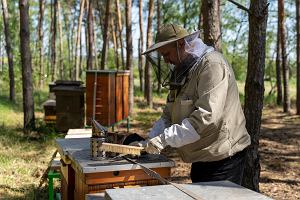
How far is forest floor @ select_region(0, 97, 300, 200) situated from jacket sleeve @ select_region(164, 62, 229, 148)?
50cm

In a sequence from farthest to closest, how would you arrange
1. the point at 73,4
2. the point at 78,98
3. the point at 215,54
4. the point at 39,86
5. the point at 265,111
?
the point at 73,4, the point at 39,86, the point at 265,111, the point at 78,98, the point at 215,54

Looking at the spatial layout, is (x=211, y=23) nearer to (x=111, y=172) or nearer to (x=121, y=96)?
(x=111, y=172)

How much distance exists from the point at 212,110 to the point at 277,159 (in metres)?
5.63

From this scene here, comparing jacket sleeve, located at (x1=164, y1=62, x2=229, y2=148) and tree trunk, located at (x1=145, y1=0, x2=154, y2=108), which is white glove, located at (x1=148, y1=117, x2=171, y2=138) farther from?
tree trunk, located at (x1=145, y1=0, x2=154, y2=108)

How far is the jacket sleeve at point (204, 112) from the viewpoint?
8.86 ft

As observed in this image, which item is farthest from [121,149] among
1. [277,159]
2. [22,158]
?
[277,159]

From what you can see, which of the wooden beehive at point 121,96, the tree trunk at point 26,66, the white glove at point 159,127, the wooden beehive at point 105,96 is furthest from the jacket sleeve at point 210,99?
the tree trunk at point 26,66

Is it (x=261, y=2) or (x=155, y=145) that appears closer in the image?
(x=155, y=145)

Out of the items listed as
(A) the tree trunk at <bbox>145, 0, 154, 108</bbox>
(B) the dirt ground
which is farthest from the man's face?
(A) the tree trunk at <bbox>145, 0, 154, 108</bbox>

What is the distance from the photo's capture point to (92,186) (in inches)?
110

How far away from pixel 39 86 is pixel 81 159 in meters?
21.0

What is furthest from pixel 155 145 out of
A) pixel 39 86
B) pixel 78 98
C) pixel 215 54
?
pixel 39 86

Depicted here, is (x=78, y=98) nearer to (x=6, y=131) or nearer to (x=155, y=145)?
(x=6, y=131)

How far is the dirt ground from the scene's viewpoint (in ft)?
19.5
